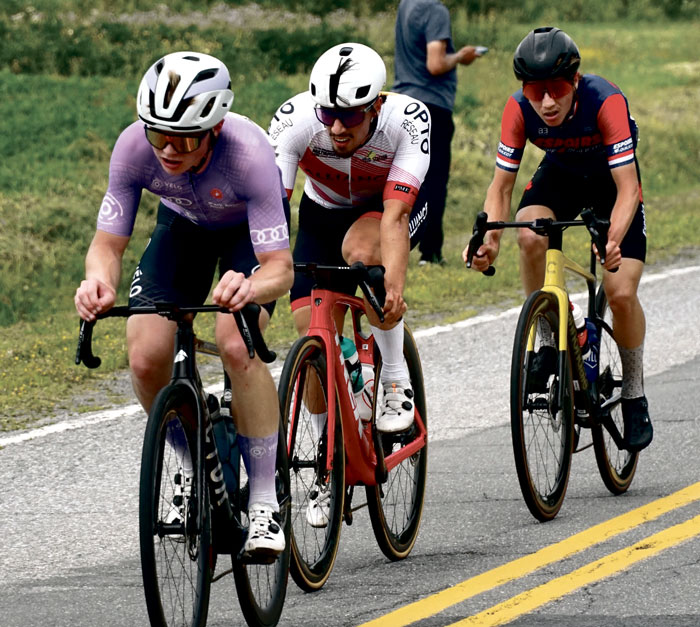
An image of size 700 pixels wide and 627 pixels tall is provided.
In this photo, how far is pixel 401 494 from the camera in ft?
20.0

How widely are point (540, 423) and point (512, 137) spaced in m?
1.30

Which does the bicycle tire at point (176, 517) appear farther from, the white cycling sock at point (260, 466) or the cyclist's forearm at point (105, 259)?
the cyclist's forearm at point (105, 259)

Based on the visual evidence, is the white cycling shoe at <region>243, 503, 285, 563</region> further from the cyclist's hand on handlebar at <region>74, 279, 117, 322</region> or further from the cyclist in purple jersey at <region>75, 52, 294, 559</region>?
the cyclist's hand on handlebar at <region>74, 279, 117, 322</region>

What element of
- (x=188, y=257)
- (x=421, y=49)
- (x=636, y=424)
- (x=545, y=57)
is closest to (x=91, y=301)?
(x=188, y=257)

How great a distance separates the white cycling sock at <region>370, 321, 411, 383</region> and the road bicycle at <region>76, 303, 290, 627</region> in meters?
1.27

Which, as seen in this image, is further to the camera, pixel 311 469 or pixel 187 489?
pixel 311 469

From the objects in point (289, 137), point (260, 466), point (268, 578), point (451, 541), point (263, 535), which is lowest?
point (451, 541)

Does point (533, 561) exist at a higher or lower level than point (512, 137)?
lower

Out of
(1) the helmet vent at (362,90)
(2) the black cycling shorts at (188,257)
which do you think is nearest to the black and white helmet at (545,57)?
(1) the helmet vent at (362,90)

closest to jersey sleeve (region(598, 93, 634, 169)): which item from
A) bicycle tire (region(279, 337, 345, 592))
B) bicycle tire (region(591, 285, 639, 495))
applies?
bicycle tire (region(591, 285, 639, 495))

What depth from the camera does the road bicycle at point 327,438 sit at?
17.3 feet

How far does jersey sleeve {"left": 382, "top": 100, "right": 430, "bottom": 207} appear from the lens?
587cm

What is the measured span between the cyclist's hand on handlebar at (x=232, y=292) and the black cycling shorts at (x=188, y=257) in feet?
2.19

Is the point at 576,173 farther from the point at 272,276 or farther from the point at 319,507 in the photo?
the point at 272,276
